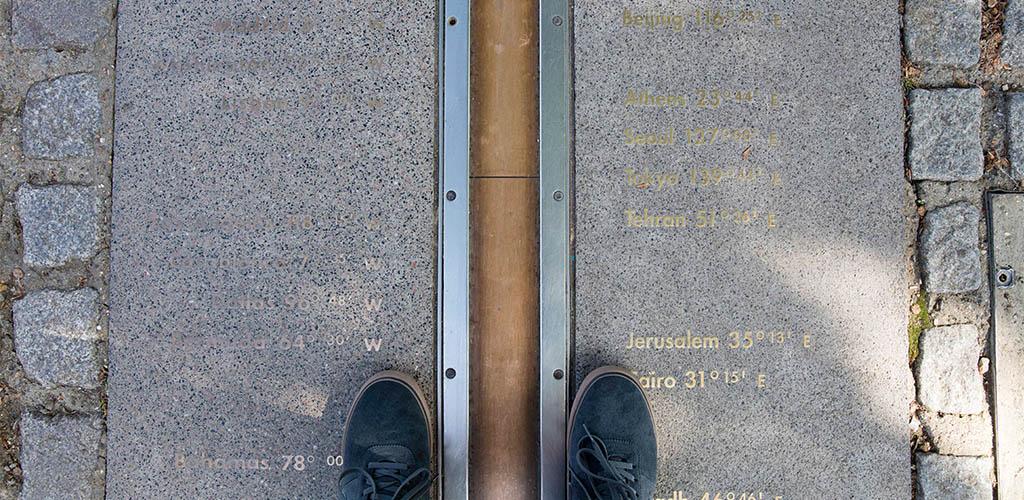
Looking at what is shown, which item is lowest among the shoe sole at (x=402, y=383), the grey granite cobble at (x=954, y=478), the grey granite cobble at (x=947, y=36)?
the grey granite cobble at (x=954, y=478)

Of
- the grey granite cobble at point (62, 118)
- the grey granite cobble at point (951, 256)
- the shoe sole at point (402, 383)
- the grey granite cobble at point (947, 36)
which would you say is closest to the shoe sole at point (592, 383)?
the shoe sole at point (402, 383)

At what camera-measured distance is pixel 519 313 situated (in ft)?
5.60

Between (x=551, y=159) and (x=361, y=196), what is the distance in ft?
1.89

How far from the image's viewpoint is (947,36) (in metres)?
1.71

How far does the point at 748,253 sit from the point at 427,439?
109 cm

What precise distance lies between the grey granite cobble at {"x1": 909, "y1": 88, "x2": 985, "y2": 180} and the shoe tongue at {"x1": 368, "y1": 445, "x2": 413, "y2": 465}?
1.72 m

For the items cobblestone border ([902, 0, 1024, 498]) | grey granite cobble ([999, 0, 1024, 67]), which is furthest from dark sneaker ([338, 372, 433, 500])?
grey granite cobble ([999, 0, 1024, 67])

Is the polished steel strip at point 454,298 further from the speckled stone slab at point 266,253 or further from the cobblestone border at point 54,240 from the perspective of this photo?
the cobblestone border at point 54,240

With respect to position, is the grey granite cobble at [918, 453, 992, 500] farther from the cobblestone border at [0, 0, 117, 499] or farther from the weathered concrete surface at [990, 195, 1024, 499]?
the cobblestone border at [0, 0, 117, 499]

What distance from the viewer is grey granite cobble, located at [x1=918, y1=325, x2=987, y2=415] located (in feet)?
5.47

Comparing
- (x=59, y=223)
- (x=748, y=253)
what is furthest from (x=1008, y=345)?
(x=59, y=223)

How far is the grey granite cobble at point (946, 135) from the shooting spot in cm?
169

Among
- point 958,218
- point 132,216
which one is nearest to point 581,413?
point 958,218

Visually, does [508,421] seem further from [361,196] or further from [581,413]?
[361,196]
